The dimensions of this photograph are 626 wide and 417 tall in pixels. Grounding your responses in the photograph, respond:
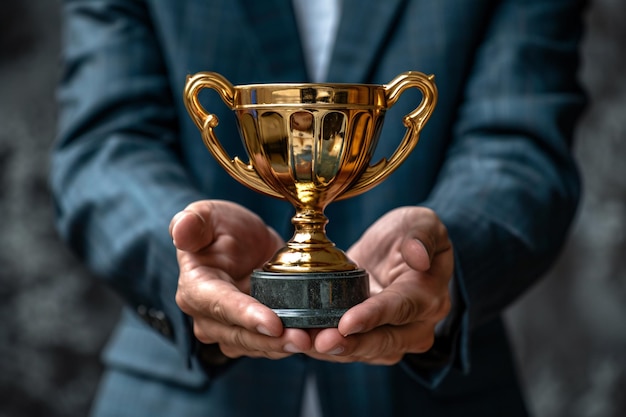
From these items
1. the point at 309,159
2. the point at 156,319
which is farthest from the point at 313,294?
the point at 156,319

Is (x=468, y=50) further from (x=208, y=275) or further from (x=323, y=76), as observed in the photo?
(x=208, y=275)

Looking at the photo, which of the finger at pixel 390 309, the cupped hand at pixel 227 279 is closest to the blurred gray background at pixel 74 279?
the cupped hand at pixel 227 279

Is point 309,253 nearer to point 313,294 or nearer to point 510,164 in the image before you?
point 313,294

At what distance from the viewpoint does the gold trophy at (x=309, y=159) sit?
35.5 inches

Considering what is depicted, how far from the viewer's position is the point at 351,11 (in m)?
1.29

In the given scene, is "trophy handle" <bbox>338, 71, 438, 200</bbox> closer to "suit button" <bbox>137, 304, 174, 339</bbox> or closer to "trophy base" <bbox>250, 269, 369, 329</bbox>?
"trophy base" <bbox>250, 269, 369, 329</bbox>

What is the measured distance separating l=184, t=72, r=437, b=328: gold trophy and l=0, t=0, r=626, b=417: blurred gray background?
1466 mm

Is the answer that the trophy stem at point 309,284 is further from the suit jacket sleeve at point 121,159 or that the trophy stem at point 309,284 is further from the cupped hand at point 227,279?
the suit jacket sleeve at point 121,159

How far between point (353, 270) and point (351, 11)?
48cm

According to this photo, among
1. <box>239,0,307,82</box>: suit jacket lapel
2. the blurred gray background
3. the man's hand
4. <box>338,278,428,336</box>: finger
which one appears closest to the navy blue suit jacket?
<box>239,0,307,82</box>: suit jacket lapel

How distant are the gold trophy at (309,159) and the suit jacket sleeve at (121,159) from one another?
0.23 metres

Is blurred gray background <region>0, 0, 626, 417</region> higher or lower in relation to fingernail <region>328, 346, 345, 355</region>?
higher

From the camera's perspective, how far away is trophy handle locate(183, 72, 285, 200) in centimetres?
94

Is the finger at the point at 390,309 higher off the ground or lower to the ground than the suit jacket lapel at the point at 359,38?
lower
